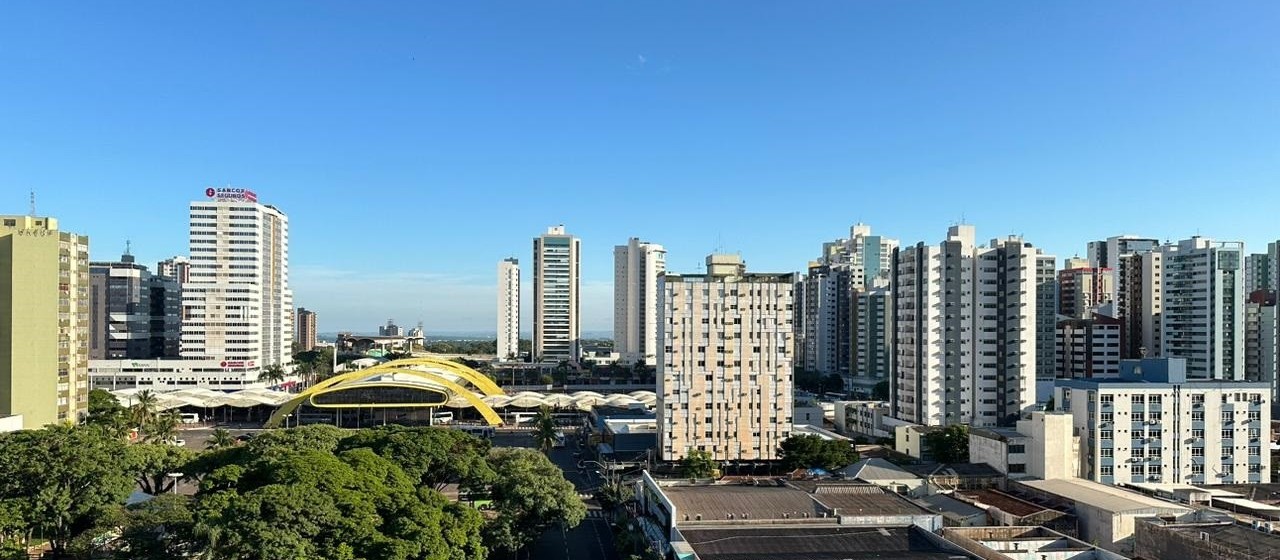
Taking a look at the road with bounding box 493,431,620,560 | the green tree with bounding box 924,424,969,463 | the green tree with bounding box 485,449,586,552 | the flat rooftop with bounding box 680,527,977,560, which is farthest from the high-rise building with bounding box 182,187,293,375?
the flat rooftop with bounding box 680,527,977,560

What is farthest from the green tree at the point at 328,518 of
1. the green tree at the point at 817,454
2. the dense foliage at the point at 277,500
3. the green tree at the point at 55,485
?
the green tree at the point at 817,454

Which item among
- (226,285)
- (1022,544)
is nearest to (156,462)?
(1022,544)

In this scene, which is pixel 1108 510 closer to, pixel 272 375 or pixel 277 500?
pixel 277 500

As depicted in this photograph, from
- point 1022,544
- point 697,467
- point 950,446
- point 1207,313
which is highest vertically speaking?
point 1207,313

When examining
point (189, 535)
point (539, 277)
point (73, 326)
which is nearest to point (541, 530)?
point (189, 535)

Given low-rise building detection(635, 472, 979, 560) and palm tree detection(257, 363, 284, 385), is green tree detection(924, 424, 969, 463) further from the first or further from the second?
palm tree detection(257, 363, 284, 385)

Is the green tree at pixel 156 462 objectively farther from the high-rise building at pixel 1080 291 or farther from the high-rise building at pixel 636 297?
the high-rise building at pixel 636 297
